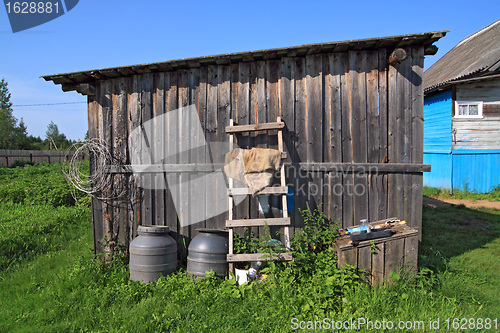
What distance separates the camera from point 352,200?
4918 millimetres

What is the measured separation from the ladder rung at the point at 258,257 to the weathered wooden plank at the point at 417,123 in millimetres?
2143

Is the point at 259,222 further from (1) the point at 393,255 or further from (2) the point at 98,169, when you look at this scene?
(2) the point at 98,169

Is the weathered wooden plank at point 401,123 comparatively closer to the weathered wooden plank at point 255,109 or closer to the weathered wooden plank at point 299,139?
the weathered wooden plank at point 299,139

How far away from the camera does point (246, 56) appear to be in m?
4.91

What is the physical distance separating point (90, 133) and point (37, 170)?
12.6 metres

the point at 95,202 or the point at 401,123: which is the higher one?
the point at 401,123

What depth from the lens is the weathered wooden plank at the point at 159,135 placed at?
5465 millimetres

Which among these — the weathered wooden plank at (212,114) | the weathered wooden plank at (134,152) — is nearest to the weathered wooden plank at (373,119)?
the weathered wooden plank at (212,114)

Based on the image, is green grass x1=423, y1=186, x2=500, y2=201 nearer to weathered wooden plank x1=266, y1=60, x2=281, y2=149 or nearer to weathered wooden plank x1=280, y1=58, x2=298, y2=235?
weathered wooden plank x1=280, y1=58, x2=298, y2=235

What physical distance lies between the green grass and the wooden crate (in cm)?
1031

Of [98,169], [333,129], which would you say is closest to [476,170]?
[333,129]

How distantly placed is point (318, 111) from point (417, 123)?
1.50m

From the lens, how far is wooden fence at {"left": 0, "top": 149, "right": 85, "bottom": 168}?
1872 cm

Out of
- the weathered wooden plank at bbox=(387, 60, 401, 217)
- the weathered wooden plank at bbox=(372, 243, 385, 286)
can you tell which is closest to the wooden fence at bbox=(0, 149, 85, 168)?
the weathered wooden plank at bbox=(387, 60, 401, 217)
